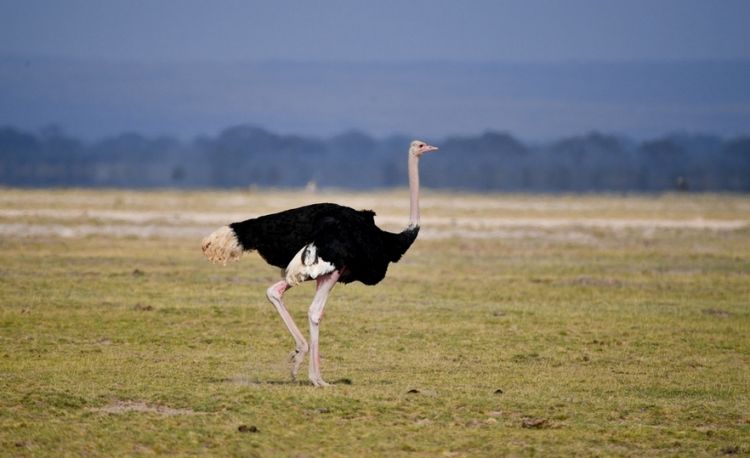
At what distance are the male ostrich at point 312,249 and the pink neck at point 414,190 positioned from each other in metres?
0.47

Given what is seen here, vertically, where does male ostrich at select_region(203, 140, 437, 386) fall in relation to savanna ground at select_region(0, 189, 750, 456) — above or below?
above

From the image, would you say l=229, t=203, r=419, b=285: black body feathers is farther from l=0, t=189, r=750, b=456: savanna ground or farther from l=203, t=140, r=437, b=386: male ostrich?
l=0, t=189, r=750, b=456: savanna ground

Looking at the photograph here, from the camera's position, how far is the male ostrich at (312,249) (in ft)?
43.2

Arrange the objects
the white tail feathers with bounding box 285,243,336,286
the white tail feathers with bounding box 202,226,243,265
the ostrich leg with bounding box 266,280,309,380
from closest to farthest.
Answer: the white tail feathers with bounding box 285,243,336,286
the ostrich leg with bounding box 266,280,309,380
the white tail feathers with bounding box 202,226,243,265

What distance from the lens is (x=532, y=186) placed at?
188 meters

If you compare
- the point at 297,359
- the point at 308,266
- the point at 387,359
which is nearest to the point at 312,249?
the point at 308,266

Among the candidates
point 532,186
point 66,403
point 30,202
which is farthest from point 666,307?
point 532,186

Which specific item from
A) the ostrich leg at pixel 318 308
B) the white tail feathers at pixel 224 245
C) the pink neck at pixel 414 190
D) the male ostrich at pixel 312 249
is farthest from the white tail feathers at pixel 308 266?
the pink neck at pixel 414 190

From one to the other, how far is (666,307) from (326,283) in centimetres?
935

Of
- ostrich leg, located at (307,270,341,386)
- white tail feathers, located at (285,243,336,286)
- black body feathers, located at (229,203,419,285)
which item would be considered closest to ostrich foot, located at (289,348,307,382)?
ostrich leg, located at (307,270,341,386)

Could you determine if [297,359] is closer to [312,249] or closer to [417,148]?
[312,249]

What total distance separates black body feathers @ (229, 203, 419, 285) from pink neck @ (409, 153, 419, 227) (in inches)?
21.1

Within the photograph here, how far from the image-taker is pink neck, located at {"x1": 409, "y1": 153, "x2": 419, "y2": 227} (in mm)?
14109

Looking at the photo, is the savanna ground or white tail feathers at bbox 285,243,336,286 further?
white tail feathers at bbox 285,243,336,286
